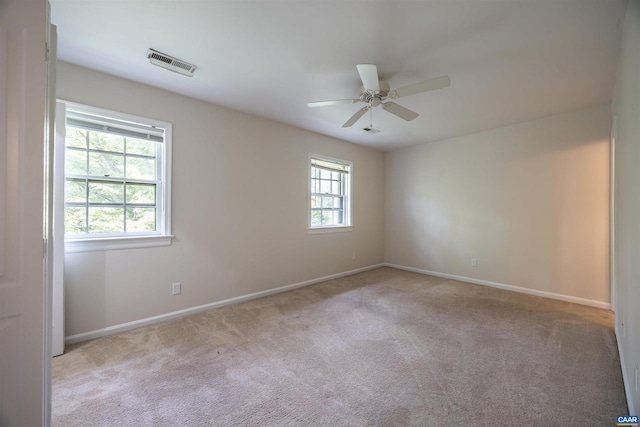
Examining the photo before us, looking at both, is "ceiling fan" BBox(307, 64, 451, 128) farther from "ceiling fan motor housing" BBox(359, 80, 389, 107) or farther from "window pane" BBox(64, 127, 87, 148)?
"window pane" BBox(64, 127, 87, 148)

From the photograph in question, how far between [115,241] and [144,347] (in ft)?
3.53

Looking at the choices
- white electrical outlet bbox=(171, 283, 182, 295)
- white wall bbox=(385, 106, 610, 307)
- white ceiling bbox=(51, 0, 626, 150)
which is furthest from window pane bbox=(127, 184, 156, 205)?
white wall bbox=(385, 106, 610, 307)

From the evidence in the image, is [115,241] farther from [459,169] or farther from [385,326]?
[459,169]

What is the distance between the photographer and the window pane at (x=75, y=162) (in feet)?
8.02

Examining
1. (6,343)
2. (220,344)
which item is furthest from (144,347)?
(6,343)

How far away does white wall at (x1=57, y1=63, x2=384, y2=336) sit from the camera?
254 centimetres

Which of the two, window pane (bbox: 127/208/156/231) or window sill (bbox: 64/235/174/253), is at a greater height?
window pane (bbox: 127/208/156/231)

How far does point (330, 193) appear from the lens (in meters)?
4.93

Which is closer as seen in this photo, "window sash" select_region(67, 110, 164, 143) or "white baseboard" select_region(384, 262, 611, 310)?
"window sash" select_region(67, 110, 164, 143)

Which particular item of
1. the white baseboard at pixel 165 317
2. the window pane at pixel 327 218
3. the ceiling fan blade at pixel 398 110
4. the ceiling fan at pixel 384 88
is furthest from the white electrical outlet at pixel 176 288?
the ceiling fan blade at pixel 398 110

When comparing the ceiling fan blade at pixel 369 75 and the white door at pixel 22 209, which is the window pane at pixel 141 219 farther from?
the ceiling fan blade at pixel 369 75

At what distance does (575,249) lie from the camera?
355cm

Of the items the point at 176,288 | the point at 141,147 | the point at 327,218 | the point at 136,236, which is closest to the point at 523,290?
Answer: the point at 327,218

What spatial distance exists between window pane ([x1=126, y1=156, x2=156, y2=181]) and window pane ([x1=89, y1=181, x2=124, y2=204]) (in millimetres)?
170
